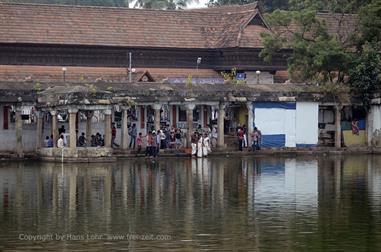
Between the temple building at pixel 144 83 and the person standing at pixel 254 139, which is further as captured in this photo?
the person standing at pixel 254 139

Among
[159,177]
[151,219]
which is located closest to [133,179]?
[159,177]

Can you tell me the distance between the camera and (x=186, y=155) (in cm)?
5084

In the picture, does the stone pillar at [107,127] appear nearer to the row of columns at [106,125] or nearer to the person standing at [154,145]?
the row of columns at [106,125]

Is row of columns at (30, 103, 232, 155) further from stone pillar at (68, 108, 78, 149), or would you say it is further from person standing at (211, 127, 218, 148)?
person standing at (211, 127, 218, 148)

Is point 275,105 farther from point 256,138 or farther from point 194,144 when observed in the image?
point 194,144

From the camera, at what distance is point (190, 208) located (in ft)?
89.9

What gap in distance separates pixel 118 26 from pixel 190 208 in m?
33.3

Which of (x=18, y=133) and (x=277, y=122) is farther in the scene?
(x=277, y=122)

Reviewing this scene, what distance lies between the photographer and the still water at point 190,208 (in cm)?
2164


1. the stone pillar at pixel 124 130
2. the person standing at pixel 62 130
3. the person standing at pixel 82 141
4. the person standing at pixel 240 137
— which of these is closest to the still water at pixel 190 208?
the person standing at pixel 82 141

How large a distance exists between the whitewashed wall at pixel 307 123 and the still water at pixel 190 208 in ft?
37.8

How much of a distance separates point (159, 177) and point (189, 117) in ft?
47.6

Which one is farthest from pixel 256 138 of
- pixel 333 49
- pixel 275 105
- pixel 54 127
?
pixel 54 127

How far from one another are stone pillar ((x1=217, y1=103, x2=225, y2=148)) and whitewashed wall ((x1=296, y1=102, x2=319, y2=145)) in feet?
13.9
